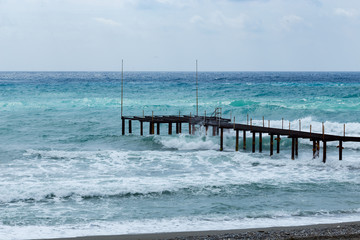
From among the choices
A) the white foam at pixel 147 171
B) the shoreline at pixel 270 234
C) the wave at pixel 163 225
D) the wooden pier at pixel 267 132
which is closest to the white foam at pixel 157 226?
the wave at pixel 163 225

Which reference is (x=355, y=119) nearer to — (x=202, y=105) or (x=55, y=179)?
(x=202, y=105)

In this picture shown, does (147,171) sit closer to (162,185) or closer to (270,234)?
(162,185)

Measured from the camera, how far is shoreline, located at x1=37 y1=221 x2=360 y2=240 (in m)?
13.0

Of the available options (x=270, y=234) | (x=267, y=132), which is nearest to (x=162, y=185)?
(x=270, y=234)

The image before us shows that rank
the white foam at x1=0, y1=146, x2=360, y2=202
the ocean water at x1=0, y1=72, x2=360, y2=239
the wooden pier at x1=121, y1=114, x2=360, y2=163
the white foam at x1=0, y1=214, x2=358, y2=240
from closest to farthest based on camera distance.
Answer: the white foam at x1=0, y1=214, x2=358, y2=240 → the ocean water at x1=0, y1=72, x2=360, y2=239 → the white foam at x1=0, y1=146, x2=360, y2=202 → the wooden pier at x1=121, y1=114, x2=360, y2=163

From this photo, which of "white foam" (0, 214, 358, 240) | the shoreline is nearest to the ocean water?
"white foam" (0, 214, 358, 240)

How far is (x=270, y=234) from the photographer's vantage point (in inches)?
526

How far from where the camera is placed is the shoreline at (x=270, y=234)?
42.7 feet

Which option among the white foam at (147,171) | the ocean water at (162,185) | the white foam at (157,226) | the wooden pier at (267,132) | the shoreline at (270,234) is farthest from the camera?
the wooden pier at (267,132)

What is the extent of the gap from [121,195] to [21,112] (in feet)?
135

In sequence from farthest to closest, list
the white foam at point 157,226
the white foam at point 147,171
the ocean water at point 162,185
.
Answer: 1. the white foam at point 147,171
2. the ocean water at point 162,185
3. the white foam at point 157,226

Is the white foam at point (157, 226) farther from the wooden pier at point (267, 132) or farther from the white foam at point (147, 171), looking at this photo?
the wooden pier at point (267, 132)

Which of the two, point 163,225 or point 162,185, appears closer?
point 163,225

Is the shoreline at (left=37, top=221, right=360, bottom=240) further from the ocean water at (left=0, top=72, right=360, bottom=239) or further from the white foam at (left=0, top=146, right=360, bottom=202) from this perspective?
the white foam at (left=0, top=146, right=360, bottom=202)
